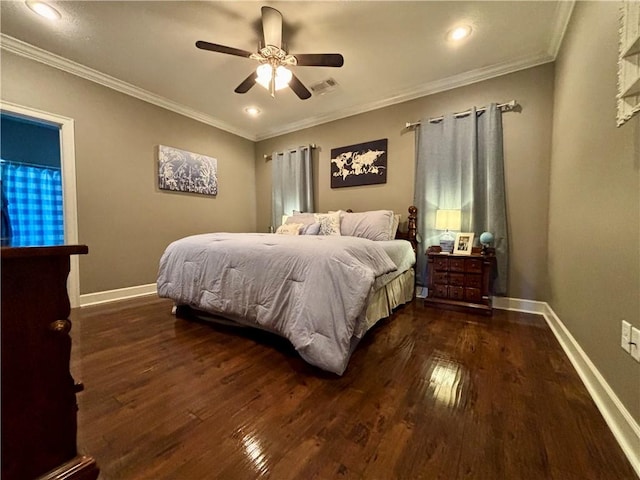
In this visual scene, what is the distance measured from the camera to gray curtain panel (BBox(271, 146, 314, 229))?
13.5ft

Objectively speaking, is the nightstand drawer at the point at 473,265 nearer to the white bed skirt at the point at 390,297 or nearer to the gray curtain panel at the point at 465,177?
the gray curtain panel at the point at 465,177

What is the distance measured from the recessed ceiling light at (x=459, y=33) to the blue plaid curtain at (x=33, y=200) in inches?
202

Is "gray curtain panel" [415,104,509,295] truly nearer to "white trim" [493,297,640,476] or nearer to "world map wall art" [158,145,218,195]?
"white trim" [493,297,640,476]

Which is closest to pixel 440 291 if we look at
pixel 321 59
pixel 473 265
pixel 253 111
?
pixel 473 265

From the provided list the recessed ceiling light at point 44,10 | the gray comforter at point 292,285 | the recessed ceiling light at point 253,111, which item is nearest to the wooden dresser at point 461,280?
the gray comforter at point 292,285

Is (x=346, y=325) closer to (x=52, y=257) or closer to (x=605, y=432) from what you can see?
(x=605, y=432)

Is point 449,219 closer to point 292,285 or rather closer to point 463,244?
point 463,244

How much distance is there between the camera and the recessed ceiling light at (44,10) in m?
1.99

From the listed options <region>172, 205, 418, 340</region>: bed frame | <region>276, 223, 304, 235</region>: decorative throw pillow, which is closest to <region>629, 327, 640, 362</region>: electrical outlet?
<region>172, 205, 418, 340</region>: bed frame

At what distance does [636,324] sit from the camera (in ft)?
3.24

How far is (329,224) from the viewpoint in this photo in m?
3.33

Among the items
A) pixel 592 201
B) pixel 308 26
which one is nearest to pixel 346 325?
pixel 592 201

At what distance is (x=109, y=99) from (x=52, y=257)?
11.7 feet

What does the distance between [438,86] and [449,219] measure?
164 centimetres
